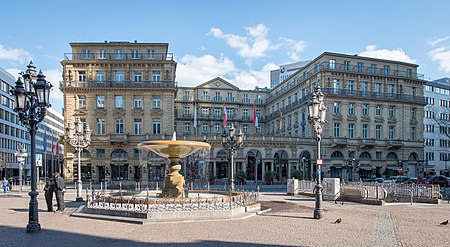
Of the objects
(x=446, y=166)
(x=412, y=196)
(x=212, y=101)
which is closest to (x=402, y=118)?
Result: (x=446, y=166)

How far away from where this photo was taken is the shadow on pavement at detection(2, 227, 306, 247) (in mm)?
10625

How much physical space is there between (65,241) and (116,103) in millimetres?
46073

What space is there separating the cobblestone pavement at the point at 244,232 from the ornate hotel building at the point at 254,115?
35.0 metres

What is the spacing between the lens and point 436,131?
256 ft

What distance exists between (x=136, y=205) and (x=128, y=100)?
1640 inches

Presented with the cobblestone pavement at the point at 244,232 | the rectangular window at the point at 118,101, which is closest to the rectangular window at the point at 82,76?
the rectangular window at the point at 118,101

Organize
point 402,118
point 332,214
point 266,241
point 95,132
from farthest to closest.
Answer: point 402,118 < point 95,132 < point 332,214 < point 266,241

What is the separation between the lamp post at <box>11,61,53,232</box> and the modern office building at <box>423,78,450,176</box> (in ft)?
254

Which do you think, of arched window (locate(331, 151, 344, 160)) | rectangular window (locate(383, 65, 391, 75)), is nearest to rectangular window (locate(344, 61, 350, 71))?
rectangular window (locate(383, 65, 391, 75))

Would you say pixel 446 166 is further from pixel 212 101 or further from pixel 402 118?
pixel 212 101

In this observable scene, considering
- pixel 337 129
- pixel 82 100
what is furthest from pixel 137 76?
pixel 337 129

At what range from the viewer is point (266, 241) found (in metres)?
11.0

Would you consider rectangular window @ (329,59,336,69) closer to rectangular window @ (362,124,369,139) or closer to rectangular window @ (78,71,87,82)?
rectangular window @ (362,124,369,139)

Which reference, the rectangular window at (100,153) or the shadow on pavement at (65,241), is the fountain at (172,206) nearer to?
the shadow on pavement at (65,241)
